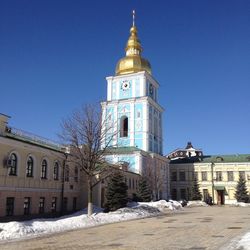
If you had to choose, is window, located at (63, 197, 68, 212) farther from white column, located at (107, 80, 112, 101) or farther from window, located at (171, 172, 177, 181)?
window, located at (171, 172, 177, 181)

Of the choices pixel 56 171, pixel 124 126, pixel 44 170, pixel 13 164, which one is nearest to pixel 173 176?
pixel 124 126

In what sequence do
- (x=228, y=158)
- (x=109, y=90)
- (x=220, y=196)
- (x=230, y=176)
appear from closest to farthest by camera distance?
(x=109, y=90) → (x=220, y=196) → (x=230, y=176) → (x=228, y=158)

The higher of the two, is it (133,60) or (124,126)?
(133,60)

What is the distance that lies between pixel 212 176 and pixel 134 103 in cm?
2558

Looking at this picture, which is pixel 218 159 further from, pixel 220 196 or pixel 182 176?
pixel 182 176

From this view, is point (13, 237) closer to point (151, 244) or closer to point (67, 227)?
point (67, 227)

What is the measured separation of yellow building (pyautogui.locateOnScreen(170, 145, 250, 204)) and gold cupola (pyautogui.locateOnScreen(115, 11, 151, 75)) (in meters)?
23.7

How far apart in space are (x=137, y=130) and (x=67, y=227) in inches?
1771

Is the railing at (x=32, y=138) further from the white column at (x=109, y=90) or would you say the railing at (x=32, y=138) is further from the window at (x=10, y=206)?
the white column at (x=109, y=90)

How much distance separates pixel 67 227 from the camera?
23.6m

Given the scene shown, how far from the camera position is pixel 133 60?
237 feet

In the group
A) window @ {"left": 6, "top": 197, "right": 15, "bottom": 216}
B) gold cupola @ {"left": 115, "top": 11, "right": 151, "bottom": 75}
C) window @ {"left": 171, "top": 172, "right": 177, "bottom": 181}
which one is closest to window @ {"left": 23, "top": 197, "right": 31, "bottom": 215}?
window @ {"left": 6, "top": 197, "right": 15, "bottom": 216}

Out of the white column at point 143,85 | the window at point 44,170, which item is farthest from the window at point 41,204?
the white column at point 143,85

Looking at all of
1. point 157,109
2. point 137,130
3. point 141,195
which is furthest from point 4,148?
point 157,109
